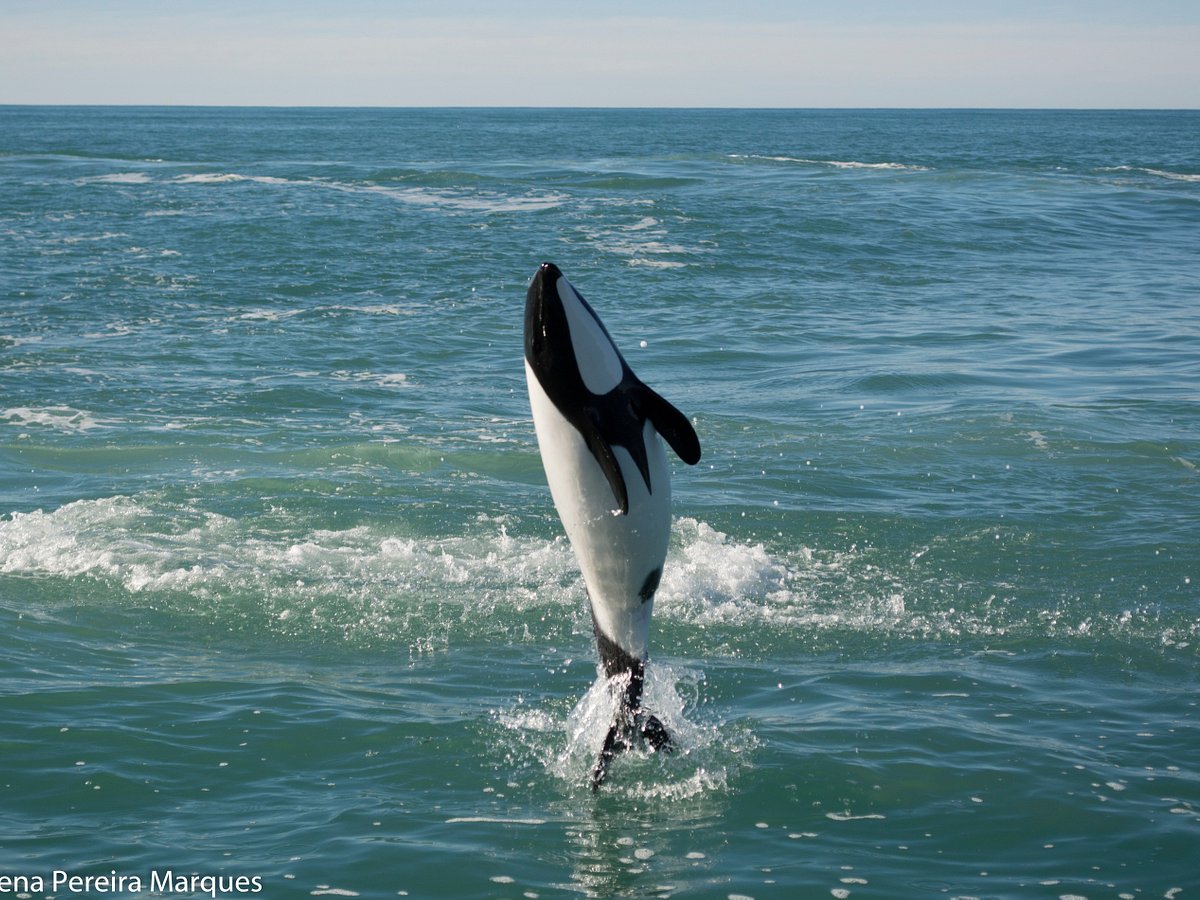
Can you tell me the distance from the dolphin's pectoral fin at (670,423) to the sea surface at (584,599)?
1.89 metres

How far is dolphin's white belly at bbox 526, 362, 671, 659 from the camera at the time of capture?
692 centimetres

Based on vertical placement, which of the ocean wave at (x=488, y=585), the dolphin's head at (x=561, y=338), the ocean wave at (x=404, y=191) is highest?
the ocean wave at (x=404, y=191)

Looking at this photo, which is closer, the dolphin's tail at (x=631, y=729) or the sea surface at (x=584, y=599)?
the sea surface at (x=584, y=599)

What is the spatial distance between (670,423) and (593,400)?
0.42 m

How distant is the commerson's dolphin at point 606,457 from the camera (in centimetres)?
671

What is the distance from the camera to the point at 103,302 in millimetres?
26844

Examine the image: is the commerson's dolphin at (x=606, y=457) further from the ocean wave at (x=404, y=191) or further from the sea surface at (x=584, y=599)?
the ocean wave at (x=404, y=191)

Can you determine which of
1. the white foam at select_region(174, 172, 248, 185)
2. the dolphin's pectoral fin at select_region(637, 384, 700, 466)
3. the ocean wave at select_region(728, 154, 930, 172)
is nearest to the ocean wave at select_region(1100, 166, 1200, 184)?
the ocean wave at select_region(728, 154, 930, 172)

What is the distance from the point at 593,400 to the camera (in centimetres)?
678

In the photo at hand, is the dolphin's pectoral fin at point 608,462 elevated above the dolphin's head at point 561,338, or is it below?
below

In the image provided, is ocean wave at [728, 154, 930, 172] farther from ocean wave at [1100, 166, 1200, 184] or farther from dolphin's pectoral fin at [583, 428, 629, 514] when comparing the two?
dolphin's pectoral fin at [583, 428, 629, 514]

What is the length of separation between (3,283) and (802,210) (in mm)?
22895

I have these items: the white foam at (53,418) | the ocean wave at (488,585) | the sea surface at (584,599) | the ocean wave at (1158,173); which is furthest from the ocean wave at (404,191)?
the ocean wave at (488,585)

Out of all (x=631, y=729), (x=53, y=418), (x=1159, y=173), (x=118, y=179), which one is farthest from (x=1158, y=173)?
(x=631, y=729)
